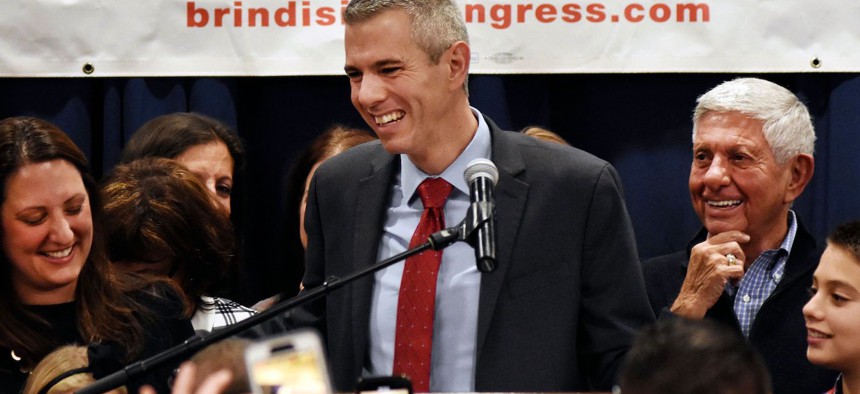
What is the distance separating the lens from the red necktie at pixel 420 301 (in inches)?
99.7

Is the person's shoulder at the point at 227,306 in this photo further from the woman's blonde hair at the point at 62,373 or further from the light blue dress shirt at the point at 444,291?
the woman's blonde hair at the point at 62,373

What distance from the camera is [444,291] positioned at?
2598 mm

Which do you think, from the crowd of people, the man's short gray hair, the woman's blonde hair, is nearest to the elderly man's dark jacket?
the crowd of people

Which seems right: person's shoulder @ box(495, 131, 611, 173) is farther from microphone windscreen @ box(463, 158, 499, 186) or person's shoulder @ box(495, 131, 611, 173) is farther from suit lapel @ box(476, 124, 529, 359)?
microphone windscreen @ box(463, 158, 499, 186)

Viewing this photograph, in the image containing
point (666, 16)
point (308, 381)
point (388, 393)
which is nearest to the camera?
point (308, 381)

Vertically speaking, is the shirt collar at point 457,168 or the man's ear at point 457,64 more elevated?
the man's ear at point 457,64

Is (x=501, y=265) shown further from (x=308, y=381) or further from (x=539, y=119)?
(x=539, y=119)

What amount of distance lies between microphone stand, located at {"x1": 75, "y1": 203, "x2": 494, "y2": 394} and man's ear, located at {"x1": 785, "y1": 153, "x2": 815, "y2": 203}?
145 cm

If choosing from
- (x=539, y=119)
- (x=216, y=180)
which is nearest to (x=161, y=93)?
(x=216, y=180)

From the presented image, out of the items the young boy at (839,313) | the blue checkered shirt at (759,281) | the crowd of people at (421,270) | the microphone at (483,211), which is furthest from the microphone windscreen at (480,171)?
the blue checkered shirt at (759,281)

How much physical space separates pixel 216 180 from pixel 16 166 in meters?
1.09

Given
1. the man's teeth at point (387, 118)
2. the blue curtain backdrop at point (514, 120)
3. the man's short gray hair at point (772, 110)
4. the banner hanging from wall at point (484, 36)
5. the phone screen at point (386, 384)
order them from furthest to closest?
the blue curtain backdrop at point (514, 120) → the banner hanging from wall at point (484, 36) → the man's short gray hair at point (772, 110) → the man's teeth at point (387, 118) → the phone screen at point (386, 384)

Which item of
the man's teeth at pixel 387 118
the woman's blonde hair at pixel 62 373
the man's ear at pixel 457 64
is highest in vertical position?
the man's ear at pixel 457 64

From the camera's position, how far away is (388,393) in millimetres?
1785
